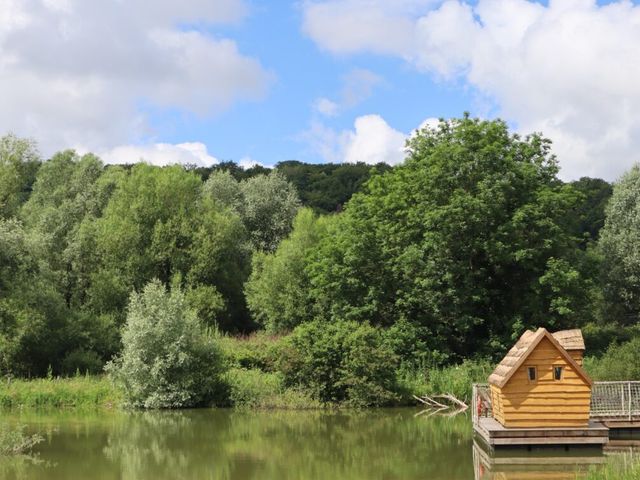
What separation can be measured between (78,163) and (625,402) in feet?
145

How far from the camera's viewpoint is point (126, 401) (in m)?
31.7

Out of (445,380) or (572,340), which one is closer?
(572,340)

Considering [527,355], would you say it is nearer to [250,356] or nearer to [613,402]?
[613,402]

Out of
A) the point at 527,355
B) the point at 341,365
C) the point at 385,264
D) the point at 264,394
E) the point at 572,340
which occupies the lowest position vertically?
the point at 264,394

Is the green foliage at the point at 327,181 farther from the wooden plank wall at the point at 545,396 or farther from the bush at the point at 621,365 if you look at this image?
the wooden plank wall at the point at 545,396

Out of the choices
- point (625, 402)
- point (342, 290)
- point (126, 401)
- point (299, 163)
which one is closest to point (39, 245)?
point (126, 401)

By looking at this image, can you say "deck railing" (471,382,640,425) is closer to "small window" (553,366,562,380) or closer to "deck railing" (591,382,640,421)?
"deck railing" (591,382,640,421)

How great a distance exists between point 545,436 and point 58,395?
20877mm

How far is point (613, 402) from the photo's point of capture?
79.4 feet

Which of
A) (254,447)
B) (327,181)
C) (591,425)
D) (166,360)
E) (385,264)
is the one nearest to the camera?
(591,425)

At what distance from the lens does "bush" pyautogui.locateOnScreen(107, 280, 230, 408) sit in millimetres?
31109

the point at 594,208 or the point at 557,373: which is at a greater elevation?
the point at 594,208

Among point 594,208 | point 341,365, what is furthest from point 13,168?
point 594,208

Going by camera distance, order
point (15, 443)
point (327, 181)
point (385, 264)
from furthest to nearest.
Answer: point (327, 181), point (385, 264), point (15, 443)
